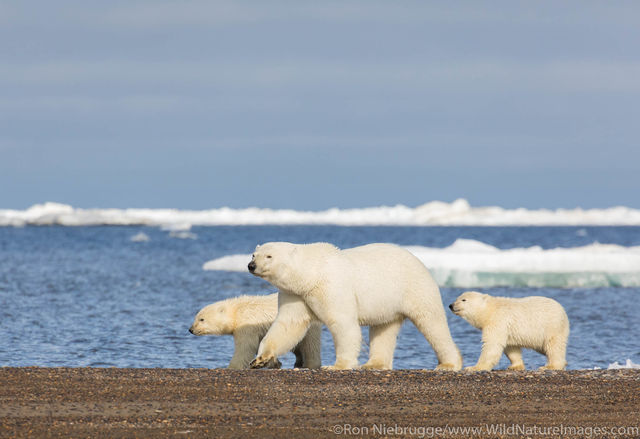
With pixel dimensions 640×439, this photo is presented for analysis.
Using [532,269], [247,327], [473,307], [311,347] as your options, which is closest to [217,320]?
[247,327]

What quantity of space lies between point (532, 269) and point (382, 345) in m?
14.2

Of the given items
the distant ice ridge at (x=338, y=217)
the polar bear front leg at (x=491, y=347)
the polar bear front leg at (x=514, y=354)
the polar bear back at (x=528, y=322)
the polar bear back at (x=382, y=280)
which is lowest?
the distant ice ridge at (x=338, y=217)

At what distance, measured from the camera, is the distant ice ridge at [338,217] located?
123312 mm

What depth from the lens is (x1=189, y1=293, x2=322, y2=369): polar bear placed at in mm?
9859

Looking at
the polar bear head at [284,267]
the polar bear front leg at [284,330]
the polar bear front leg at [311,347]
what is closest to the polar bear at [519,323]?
the polar bear front leg at [311,347]

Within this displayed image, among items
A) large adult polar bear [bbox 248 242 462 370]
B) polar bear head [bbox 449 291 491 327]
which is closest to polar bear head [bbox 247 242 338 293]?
large adult polar bear [bbox 248 242 462 370]

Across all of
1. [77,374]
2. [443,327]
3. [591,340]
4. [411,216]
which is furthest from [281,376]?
[411,216]

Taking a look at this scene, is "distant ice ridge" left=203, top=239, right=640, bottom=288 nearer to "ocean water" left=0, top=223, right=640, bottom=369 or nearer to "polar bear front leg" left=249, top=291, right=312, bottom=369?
"ocean water" left=0, top=223, right=640, bottom=369

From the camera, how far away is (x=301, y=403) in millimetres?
6746

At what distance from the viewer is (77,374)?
25.3 ft

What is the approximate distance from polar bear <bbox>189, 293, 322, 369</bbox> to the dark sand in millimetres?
1614

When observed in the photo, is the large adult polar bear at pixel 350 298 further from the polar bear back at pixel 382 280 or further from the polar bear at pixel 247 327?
the polar bear at pixel 247 327

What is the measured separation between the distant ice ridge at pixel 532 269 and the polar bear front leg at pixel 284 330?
1355 cm

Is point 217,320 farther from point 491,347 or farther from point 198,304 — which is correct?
point 198,304
